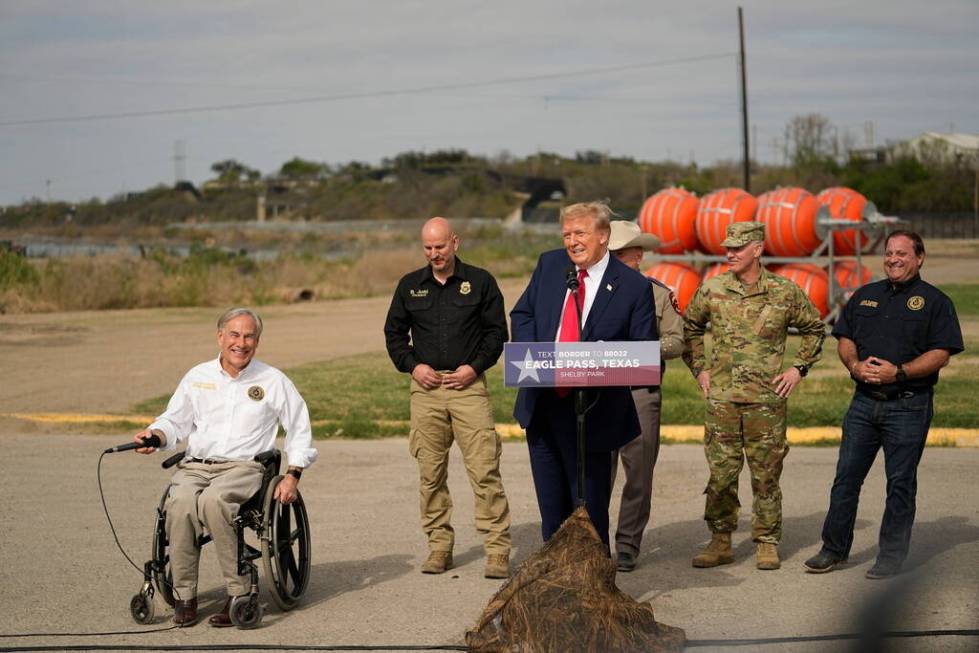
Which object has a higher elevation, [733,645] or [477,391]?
[477,391]

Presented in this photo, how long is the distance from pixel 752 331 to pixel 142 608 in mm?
3719

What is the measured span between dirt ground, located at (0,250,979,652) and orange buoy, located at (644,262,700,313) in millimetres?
11033

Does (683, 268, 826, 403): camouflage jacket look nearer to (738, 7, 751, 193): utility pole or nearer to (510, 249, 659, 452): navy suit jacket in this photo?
(510, 249, 659, 452): navy suit jacket

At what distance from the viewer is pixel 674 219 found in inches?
901

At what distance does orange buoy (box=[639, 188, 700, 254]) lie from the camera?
22891mm

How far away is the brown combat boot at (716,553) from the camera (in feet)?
24.4

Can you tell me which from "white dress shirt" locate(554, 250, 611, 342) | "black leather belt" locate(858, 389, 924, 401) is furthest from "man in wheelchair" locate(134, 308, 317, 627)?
"black leather belt" locate(858, 389, 924, 401)

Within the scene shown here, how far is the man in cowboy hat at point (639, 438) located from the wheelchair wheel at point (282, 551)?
6.11ft

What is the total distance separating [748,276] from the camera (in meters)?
7.43

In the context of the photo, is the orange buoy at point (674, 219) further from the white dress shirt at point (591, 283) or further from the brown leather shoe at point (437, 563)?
the white dress shirt at point (591, 283)

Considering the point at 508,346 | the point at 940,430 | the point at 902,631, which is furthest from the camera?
the point at 940,430

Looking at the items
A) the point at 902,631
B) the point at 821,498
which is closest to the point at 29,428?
the point at 821,498

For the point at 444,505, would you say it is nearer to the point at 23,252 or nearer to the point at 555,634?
the point at 555,634

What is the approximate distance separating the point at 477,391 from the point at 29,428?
7633 millimetres
